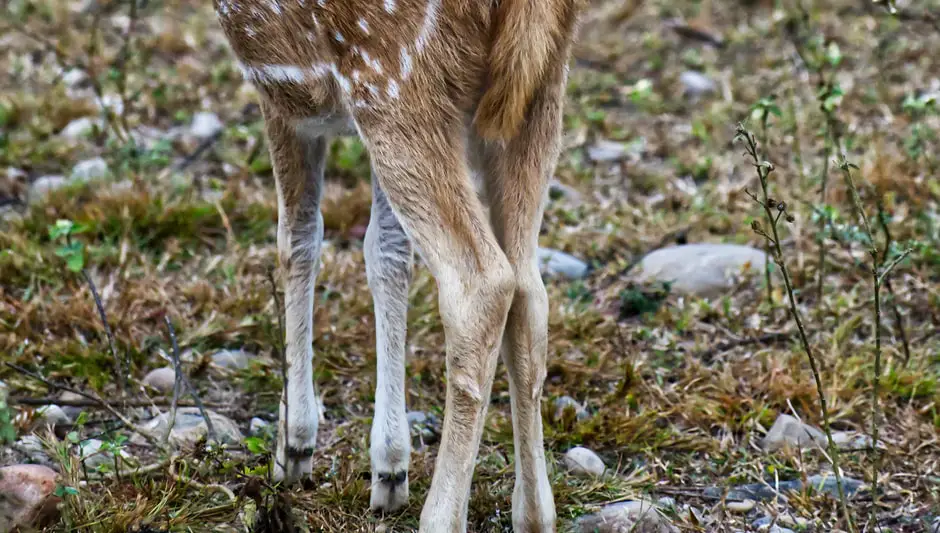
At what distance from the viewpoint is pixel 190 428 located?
3926mm

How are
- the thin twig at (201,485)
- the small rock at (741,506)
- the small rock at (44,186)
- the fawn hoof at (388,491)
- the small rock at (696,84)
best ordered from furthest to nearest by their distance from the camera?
the small rock at (696,84) → the small rock at (44,186) → the small rock at (741,506) → the fawn hoof at (388,491) → the thin twig at (201,485)

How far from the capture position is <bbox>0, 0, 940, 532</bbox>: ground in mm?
3600

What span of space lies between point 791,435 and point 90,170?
372 cm

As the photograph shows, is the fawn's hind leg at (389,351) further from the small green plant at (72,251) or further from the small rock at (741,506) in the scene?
the small green plant at (72,251)

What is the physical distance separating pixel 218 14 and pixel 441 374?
1618mm

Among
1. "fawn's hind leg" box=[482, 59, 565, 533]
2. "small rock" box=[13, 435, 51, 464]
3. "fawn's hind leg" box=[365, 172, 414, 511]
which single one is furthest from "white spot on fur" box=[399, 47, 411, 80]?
"small rock" box=[13, 435, 51, 464]

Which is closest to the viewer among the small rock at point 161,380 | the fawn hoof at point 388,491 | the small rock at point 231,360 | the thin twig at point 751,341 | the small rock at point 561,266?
the fawn hoof at point 388,491

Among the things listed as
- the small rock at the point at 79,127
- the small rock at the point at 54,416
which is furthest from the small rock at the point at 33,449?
the small rock at the point at 79,127

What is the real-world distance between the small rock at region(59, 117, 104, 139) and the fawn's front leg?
2.90m

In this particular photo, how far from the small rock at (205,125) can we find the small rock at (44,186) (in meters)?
0.92

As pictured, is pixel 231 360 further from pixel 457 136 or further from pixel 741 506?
pixel 741 506

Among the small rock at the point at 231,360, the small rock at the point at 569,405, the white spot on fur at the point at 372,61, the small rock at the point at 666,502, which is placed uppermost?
the white spot on fur at the point at 372,61

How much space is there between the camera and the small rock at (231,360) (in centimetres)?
442

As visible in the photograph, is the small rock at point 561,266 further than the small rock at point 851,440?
Yes
